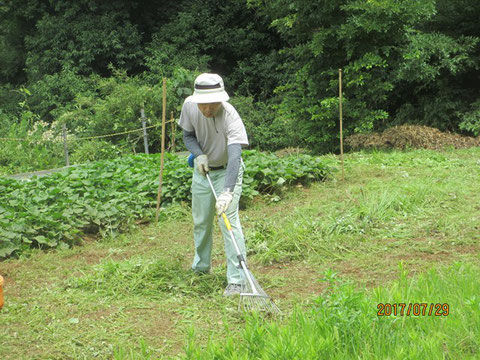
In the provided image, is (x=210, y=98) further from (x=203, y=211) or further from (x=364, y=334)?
(x=364, y=334)

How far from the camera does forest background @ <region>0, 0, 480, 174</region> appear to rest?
40.2 ft

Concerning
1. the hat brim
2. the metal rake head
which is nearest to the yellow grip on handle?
the metal rake head

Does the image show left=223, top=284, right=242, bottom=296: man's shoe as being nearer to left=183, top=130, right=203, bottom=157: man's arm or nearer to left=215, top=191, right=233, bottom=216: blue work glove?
left=215, top=191, right=233, bottom=216: blue work glove

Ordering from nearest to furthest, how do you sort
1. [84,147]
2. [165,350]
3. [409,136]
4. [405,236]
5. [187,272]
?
1. [165,350]
2. [187,272]
3. [405,236]
4. [409,136]
5. [84,147]

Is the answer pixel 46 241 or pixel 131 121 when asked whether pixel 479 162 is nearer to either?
pixel 46 241

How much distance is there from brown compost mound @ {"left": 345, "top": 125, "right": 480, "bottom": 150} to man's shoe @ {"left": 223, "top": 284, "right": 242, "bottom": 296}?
301 inches

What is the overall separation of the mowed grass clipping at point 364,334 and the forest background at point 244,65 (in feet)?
29.8

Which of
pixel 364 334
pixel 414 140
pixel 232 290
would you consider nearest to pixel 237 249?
pixel 232 290

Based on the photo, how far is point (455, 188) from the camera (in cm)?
729

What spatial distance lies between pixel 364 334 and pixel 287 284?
1.66 metres

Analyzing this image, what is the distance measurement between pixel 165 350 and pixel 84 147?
10089mm

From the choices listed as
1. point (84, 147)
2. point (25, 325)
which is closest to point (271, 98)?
point (84, 147)

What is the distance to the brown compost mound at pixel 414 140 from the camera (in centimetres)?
1147

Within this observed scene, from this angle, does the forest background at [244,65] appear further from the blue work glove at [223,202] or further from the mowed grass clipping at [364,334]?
the mowed grass clipping at [364,334]
